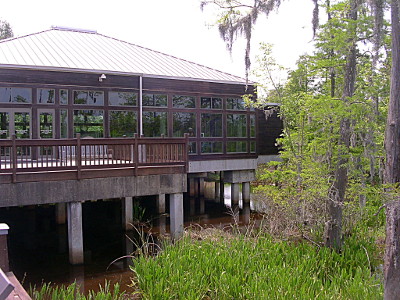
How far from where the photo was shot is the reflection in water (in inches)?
348

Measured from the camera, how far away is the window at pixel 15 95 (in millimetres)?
12781

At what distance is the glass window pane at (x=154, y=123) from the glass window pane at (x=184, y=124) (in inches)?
17.5

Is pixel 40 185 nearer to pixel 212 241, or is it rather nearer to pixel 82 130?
pixel 212 241

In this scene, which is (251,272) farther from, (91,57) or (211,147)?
(91,57)

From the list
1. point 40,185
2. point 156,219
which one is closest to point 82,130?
point 156,219

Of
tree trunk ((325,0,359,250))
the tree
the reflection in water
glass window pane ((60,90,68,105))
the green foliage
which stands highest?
the tree

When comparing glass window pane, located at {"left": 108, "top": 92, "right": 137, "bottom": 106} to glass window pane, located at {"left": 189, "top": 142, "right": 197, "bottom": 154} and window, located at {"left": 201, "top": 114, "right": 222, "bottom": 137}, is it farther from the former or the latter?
window, located at {"left": 201, "top": 114, "right": 222, "bottom": 137}

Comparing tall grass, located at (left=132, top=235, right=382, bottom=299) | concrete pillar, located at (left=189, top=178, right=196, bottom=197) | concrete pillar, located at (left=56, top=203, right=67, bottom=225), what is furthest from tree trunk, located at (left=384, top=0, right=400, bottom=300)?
concrete pillar, located at (left=189, top=178, right=196, bottom=197)

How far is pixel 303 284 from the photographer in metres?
6.11

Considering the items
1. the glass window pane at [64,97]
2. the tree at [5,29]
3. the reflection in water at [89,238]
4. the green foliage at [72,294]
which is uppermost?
the tree at [5,29]

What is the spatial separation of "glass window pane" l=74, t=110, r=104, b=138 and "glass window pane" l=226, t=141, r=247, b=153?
5.24 m

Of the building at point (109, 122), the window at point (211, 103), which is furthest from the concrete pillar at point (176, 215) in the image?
the window at point (211, 103)

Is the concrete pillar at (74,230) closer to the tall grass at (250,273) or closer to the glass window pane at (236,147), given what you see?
the tall grass at (250,273)

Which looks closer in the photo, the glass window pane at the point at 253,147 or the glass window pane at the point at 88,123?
the glass window pane at the point at 88,123
